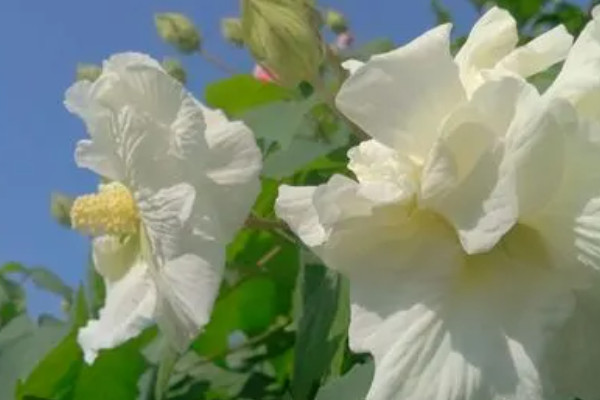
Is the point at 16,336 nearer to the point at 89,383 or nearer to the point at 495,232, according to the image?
the point at 89,383

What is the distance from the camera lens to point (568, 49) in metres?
0.84

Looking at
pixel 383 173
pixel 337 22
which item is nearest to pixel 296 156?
pixel 383 173

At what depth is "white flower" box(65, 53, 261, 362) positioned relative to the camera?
898mm

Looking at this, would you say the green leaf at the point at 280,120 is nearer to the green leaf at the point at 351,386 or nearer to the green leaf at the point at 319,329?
the green leaf at the point at 319,329

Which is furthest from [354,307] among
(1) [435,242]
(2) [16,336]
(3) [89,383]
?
(2) [16,336]

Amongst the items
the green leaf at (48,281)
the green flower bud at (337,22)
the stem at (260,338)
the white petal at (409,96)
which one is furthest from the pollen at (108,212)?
the green flower bud at (337,22)

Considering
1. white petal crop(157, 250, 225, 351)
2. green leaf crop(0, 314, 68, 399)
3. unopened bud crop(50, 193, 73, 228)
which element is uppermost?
white petal crop(157, 250, 225, 351)

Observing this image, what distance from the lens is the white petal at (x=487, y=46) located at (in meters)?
0.83

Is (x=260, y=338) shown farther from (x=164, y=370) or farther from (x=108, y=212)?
Answer: (x=108, y=212)

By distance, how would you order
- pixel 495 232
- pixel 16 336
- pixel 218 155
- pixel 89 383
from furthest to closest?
pixel 16 336 < pixel 89 383 < pixel 218 155 < pixel 495 232

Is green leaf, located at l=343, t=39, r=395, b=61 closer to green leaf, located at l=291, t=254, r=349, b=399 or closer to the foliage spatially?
the foliage

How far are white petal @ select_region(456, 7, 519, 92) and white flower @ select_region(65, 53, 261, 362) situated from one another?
0.54ft

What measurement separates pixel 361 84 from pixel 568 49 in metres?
0.14

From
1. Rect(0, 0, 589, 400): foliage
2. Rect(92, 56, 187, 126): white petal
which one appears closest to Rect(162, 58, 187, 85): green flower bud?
Rect(0, 0, 589, 400): foliage
